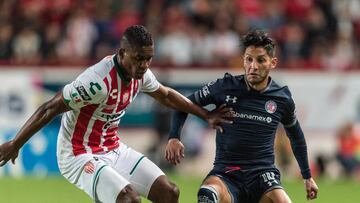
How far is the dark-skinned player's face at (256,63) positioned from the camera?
8109 mm

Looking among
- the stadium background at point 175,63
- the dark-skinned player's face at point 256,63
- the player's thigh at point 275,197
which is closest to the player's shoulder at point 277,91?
the dark-skinned player's face at point 256,63

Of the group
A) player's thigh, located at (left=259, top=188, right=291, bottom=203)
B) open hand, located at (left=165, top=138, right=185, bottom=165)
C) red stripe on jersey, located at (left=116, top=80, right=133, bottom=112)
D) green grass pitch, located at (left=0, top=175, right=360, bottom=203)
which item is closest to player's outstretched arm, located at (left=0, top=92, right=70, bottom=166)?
red stripe on jersey, located at (left=116, top=80, right=133, bottom=112)

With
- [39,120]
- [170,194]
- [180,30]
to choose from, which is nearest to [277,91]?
[170,194]

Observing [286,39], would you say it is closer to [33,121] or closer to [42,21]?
[42,21]

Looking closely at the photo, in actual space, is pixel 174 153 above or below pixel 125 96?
below

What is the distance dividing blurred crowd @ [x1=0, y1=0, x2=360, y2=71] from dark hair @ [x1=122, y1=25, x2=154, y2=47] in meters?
9.39

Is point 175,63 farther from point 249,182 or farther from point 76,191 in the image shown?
point 249,182

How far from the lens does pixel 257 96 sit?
8266 millimetres

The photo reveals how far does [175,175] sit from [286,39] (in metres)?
3.69

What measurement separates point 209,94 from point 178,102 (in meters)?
0.30

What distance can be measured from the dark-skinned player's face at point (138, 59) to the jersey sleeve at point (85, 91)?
0.97 feet

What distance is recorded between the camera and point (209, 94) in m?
8.40

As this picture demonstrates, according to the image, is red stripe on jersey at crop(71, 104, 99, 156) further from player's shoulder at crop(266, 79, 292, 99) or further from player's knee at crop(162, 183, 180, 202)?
player's shoulder at crop(266, 79, 292, 99)

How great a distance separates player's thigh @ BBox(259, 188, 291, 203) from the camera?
790cm
